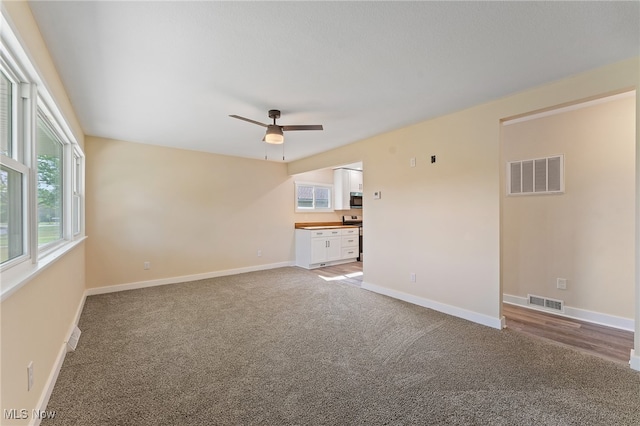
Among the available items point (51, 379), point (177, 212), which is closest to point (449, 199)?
point (51, 379)

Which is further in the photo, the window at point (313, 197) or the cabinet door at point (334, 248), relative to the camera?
the window at point (313, 197)

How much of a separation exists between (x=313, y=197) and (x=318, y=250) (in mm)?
1513

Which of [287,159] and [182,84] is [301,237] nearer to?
[287,159]

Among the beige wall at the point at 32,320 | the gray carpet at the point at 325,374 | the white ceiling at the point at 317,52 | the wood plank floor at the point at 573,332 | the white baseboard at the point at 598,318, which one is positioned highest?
the white ceiling at the point at 317,52

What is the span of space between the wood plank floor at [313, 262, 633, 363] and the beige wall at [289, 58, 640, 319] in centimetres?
49

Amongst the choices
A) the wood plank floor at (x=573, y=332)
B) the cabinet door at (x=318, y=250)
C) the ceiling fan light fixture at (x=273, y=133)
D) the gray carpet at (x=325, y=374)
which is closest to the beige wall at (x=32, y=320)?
the gray carpet at (x=325, y=374)

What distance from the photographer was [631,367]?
7.12ft

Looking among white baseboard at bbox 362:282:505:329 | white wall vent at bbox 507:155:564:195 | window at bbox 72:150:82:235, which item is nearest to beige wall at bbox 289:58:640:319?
white baseboard at bbox 362:282:505:329

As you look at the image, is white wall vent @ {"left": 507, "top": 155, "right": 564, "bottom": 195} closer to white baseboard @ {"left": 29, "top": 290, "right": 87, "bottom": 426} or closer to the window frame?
the window frame

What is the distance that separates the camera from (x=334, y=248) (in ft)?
21.1

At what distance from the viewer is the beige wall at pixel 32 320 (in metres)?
1.28

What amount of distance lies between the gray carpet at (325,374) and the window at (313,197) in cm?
364

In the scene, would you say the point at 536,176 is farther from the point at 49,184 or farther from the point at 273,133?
the point at 49,184

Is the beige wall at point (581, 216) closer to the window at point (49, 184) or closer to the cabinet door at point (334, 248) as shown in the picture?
the cabinet door at point (334, 248)
